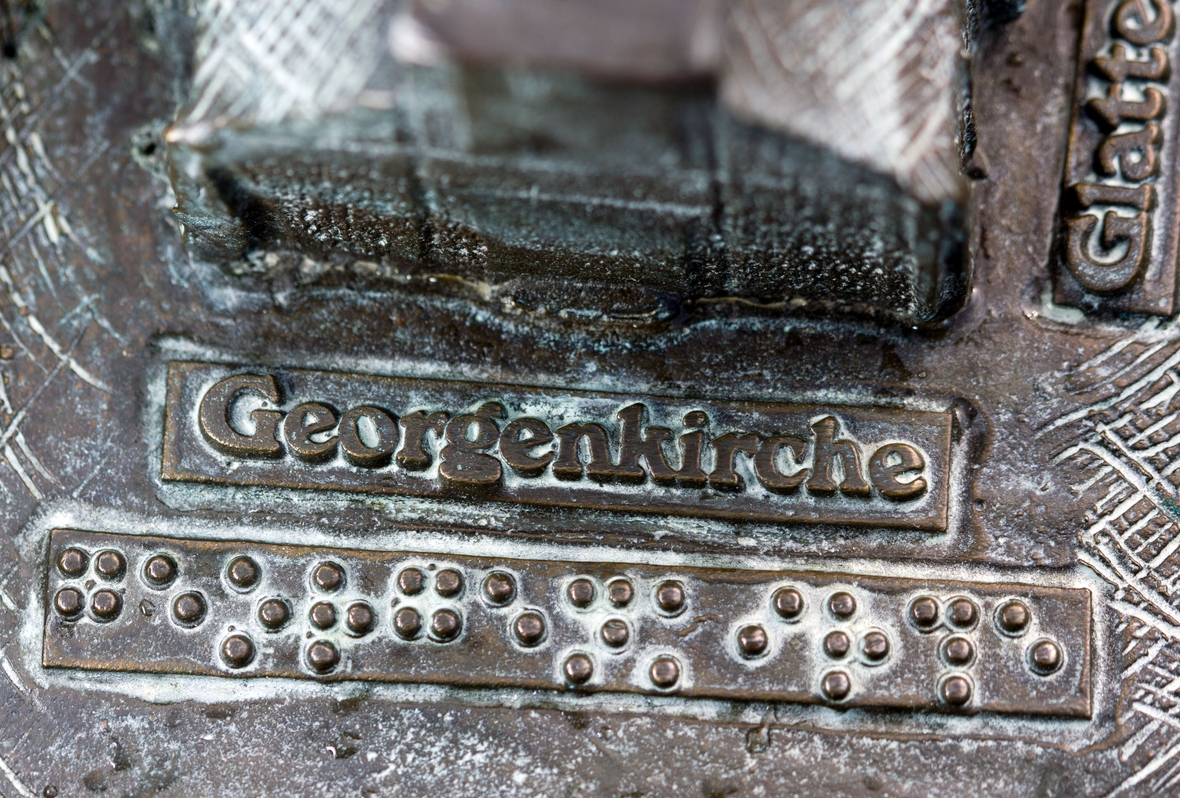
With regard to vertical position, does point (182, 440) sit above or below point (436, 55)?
below

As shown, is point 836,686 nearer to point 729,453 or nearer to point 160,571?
point 729,453

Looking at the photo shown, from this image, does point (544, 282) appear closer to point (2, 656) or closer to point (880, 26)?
point (880, 26)

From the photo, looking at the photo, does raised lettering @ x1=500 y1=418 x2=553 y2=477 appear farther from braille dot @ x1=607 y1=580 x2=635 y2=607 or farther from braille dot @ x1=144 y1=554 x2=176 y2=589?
braille dot @ x1=144 y1=554 x2=176 y2=589

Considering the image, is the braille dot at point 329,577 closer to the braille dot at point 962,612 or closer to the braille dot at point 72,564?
the braille dot at point 72,564

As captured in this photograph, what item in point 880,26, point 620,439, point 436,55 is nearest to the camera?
point 436,55

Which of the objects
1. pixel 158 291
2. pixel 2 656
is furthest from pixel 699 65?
pixel 2 656

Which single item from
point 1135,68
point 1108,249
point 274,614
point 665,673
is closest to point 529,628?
point 665,673
